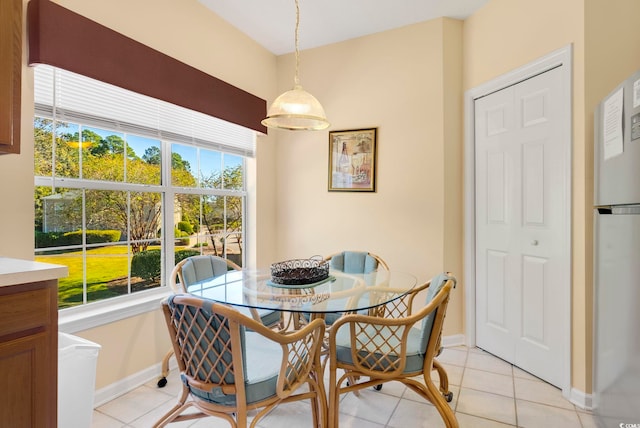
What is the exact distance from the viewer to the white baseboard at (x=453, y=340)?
2.96 m

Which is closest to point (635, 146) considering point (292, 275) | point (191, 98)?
point (292, 275)

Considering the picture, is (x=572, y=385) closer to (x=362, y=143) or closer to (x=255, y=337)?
(x=255, y=337)

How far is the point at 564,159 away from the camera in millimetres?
2223

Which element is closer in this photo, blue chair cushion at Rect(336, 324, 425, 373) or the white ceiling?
blue chair cushion at Rect(336, 324, 425, 373)

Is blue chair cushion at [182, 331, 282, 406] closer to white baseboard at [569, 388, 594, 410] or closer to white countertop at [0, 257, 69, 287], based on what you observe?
white countertop at [0, 257, 69, 287]

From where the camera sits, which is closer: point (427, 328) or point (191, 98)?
point (427, 328)

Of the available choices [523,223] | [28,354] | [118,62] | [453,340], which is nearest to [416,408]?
[453,340]

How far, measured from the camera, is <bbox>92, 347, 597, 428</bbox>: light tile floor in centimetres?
192

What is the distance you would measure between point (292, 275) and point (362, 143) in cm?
170

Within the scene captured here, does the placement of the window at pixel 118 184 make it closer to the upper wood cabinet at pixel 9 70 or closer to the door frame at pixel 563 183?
the upper wood cabinet at pixel 9 70

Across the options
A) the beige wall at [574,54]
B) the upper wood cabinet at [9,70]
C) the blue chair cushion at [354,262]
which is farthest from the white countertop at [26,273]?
the beige wall at [574,54]

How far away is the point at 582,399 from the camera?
2074 mm

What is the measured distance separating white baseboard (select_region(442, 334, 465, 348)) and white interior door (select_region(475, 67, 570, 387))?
0.13m

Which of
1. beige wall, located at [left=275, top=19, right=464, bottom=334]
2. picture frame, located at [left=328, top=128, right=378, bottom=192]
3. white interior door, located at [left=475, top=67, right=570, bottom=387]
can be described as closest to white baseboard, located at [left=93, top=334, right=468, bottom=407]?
white interior door, located at [left=475, top=67, right=570, bottom=387]
